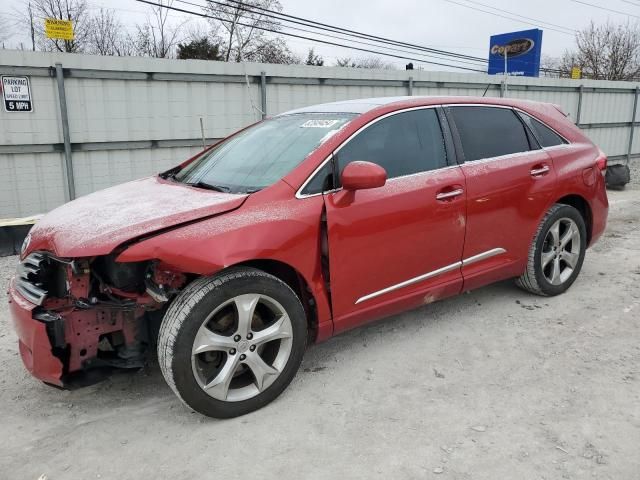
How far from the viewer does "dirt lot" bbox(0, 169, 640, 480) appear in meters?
2.37

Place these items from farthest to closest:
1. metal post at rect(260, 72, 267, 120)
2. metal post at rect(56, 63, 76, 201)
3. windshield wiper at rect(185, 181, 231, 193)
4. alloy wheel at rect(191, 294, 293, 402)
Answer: metal post at rect(260, 72, 267, 120), metal post at rect(56, 63, 76, 201), windshield wiper at rect(185, 181, 231, 193), alloy wheel at rect(191, 294, 293, 402)

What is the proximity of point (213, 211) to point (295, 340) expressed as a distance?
82cm

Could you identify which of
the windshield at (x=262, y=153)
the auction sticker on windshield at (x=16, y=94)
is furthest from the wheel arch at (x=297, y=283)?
the auction sticker on windshield at (x=16, y=94)

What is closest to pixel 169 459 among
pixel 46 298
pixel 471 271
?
pixel 46 298

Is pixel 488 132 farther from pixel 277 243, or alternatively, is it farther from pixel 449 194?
pixel 277 243

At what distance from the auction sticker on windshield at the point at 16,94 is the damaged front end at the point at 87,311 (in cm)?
494

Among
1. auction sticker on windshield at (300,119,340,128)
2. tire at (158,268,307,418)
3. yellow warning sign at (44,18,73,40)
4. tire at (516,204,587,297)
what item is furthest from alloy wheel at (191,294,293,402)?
yellow warning sign at (44,18,73,40)

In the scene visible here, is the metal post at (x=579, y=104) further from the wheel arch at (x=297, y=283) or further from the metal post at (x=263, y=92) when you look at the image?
the wheel arch at (x=297, y=283)

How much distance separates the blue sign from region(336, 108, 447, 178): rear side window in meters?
22.8

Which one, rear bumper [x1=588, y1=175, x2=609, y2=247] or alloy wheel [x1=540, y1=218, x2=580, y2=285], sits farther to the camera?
rear bumper [x1=588, y1=175, x2=609, y2=247]

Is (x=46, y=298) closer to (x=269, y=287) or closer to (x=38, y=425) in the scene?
(x=38, y=425)

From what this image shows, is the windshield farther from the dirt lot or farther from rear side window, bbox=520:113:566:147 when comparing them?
rear side window, bbox=520:113:566:147

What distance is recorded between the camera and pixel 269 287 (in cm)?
271

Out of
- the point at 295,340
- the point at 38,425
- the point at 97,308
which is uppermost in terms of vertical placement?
the point at 97,308
